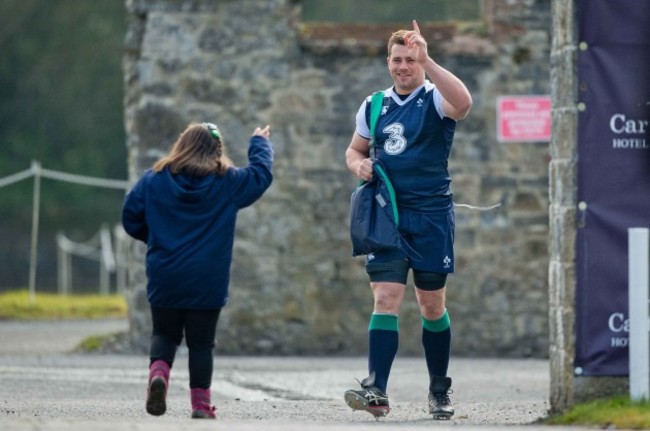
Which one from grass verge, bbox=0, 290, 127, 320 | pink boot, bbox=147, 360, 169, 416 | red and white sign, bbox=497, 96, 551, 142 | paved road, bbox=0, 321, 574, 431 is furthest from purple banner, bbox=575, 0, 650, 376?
grass verge, bbox=0, 290, 127, 320

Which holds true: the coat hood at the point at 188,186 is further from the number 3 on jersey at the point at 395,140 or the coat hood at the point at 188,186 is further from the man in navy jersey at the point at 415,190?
the number 3 on jersey at the point at 395,140

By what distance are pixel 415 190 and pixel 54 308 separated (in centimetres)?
1313

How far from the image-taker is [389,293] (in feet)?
29.7

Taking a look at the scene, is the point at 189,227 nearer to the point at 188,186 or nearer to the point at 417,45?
the point at 188,186

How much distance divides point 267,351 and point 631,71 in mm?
7655

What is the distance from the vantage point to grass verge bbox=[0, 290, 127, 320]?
2088 cm

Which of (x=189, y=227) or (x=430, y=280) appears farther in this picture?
(x=430, y=280)

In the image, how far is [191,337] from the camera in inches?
343

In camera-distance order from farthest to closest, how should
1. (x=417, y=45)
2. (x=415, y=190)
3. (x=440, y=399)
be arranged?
(x=440, y=399), (x=415, y=190), (x=417, y=45)

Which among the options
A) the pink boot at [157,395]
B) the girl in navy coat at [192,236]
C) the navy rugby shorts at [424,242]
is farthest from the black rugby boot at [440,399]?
the pink boot at [157,395]

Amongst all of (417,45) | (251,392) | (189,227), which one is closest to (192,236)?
(189,227)

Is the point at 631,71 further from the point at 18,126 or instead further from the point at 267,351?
the point at 18,126

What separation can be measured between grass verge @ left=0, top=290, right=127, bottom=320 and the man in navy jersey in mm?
11998

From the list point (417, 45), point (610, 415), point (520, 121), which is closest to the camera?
point (610, 415)
